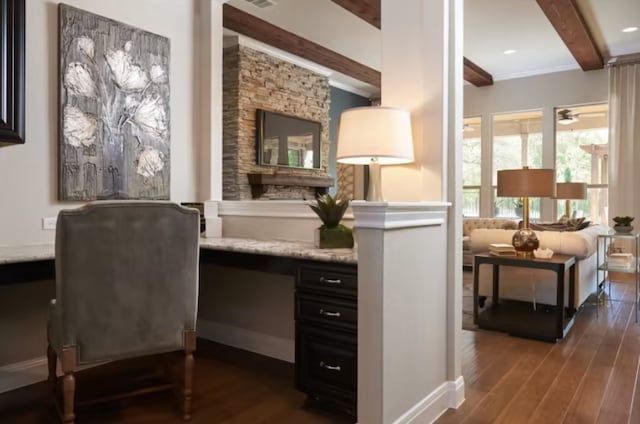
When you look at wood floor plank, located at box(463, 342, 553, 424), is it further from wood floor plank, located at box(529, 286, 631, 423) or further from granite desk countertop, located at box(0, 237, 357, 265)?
granite desk countertop, located at box(0, 237, 357, 265)

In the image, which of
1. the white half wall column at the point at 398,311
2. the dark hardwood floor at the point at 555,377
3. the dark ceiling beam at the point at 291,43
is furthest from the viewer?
the dark ceiling beam at the point at 291,43

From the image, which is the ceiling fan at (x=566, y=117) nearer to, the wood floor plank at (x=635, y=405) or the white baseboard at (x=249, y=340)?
the wood floor plank at (x=635, y=405)

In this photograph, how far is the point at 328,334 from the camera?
2.23 metres

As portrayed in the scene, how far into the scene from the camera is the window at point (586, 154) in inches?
275

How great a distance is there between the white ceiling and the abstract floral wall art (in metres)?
1.68

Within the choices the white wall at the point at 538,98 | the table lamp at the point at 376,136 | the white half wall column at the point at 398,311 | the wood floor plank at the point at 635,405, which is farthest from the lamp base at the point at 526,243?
the white wall at the point at 538,98

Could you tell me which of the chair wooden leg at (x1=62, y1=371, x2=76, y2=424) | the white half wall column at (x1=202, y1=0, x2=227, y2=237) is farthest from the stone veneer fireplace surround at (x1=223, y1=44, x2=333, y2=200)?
the chair wooden leg at (x1=62, y1=371, x2=76, y2=424)

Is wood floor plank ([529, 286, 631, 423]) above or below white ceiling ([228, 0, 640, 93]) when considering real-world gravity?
below

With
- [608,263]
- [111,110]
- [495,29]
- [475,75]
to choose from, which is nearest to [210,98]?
[111,110]

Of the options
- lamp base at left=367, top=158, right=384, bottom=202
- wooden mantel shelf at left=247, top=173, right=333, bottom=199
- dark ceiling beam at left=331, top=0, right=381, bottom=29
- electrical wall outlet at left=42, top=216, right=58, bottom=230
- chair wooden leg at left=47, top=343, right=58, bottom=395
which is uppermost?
dark ceiling beam at left=331, top=0, right=381, bottom=29

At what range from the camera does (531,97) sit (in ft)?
24.0

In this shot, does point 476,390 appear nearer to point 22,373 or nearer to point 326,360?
point 326,360

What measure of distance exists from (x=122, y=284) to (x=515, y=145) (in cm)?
723

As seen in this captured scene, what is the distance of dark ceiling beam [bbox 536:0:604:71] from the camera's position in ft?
14.5
